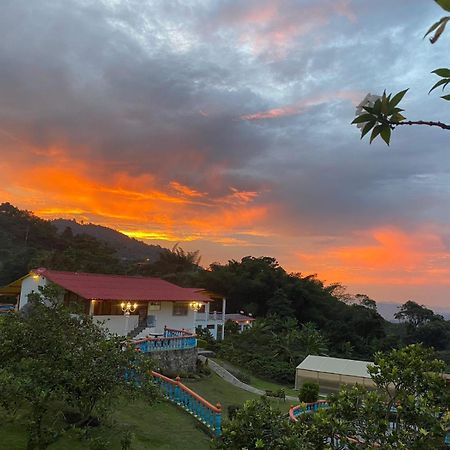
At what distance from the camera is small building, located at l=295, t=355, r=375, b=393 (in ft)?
83.9

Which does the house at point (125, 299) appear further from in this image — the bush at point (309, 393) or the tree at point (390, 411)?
the tree at point (390, 411)

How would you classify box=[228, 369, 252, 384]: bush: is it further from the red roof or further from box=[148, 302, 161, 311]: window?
box=[148, 302, 161, 311]: window

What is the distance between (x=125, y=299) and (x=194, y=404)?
11.9 meters

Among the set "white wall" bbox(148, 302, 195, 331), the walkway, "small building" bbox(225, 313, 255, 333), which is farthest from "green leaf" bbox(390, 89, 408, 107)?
"small building" bbox(225, 313, 255, 333)

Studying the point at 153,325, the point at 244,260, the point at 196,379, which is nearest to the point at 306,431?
the point at 196,379

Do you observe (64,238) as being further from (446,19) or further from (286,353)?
(446,19)

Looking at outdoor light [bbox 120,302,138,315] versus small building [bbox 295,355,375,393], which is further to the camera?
outdoor light [bbox 120,302,138,315]

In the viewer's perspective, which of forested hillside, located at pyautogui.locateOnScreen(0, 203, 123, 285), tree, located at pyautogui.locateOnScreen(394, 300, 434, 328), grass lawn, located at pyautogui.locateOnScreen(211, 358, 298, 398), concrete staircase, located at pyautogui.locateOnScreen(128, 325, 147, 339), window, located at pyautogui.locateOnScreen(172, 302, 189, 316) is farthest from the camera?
tree, located at pyautogui.locateOnScreen(394, 300, 434, 328)

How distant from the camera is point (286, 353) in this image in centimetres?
3659

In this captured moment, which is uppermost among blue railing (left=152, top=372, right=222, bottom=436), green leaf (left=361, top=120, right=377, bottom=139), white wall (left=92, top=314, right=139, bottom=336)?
green leaf (left=361, top=120, right=377, bottom=139)

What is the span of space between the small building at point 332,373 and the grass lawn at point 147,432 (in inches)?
532

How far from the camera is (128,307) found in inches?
1047

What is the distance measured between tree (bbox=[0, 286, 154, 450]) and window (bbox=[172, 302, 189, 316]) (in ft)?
72.4

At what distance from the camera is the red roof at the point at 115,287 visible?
2603 cm
